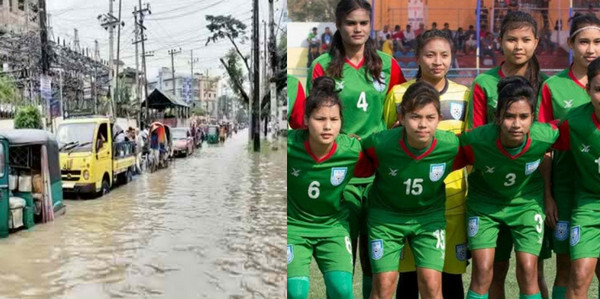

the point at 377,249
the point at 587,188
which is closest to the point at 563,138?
the point at 587,188

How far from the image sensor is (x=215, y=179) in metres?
3.12

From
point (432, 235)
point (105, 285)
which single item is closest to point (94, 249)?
point (105, 285)

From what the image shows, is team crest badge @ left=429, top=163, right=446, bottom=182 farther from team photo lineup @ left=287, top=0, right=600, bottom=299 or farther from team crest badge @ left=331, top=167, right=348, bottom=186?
team crest badge @ left=331, top=167, right=348, bottom=186

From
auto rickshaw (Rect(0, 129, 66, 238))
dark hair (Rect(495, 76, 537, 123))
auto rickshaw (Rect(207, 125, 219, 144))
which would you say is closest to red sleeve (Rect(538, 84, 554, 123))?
dark hair (Rect(495, 76, 537, 123))

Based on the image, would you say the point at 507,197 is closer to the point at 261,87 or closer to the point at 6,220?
the point at 261,87

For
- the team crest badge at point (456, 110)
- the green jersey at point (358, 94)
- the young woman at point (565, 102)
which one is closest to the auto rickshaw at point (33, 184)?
the green jersey at point (358, 94)

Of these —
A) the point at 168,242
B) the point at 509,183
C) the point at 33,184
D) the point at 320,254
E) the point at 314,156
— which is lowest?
the point at 168,242

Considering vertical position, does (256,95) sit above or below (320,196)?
Answer: above

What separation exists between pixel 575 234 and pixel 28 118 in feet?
7.97

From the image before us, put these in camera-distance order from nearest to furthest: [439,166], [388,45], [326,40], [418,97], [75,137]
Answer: [418,97] → [439,166] → [326,40] → [75,137] → [388,45]

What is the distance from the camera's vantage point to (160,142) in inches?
119

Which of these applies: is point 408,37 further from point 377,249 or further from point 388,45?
point 377,249

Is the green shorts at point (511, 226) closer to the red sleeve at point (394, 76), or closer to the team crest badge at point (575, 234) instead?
the team crest badge at point (575, 234)

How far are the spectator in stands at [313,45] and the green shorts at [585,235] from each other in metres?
1.19
